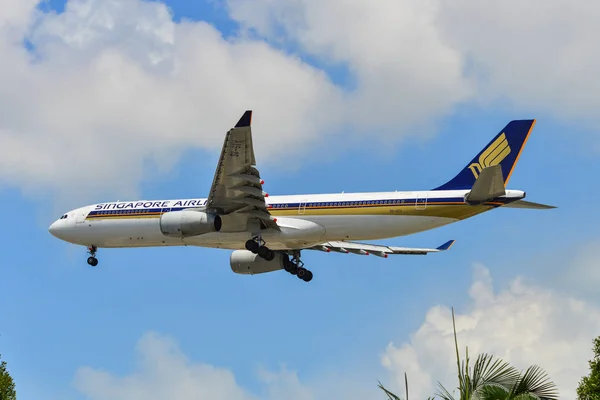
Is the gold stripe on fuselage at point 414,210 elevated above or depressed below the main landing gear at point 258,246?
above

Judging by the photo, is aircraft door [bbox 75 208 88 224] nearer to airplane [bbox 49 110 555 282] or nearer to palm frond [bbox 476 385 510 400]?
airplane [bbox 49 110 555 282]

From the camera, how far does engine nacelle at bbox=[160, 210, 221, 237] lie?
43.8 metres

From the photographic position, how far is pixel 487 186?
40.0 m

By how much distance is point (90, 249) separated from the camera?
52125 millimetres

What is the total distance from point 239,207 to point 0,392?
1406cm

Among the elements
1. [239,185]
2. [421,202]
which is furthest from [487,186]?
[239,185]

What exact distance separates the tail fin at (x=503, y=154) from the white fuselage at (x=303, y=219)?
1398mm

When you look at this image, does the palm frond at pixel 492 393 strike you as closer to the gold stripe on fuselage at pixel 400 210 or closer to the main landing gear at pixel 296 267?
the gold stripe on fuselage at pixel 400 210

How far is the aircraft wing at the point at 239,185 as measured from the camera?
39.3 m

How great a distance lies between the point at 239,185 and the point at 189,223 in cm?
314

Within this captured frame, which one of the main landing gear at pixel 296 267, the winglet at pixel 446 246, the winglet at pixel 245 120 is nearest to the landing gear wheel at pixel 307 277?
the main landing gear at pixel 296 267

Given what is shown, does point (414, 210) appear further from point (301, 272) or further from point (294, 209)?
point (301, 272)

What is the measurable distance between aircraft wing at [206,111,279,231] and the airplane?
43mm

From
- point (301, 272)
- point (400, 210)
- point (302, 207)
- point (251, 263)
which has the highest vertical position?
point (302, 207)
